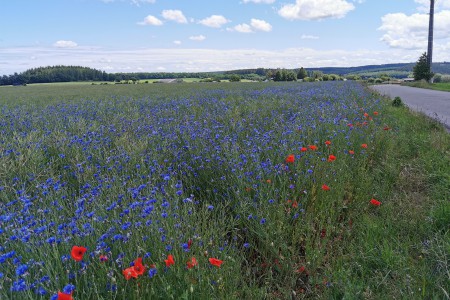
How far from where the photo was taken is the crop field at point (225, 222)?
184cm

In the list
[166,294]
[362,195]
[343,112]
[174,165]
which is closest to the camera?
[166,294]

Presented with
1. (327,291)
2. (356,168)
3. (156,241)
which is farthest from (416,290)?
(356,168)

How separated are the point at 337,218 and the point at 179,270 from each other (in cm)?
199

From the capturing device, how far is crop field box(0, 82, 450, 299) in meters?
1.84

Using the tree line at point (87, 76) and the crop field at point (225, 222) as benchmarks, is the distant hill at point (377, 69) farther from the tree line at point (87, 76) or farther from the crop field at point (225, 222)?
the crop field at point (225, 222)

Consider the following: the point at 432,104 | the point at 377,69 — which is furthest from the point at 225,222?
the point at 377,69

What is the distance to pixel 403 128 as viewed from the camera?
736cm

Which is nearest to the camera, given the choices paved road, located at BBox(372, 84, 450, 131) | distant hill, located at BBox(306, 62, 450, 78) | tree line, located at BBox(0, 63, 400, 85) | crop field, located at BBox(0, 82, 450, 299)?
crop field, located at BBox(0, 82, 450, 299)

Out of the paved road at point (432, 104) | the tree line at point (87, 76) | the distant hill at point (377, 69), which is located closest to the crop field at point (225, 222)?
the paved road at point (432, 104)

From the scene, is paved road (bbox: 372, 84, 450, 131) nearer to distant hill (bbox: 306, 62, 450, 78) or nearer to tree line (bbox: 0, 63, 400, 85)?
tree line (bbox: 0, 63, 400, 85)

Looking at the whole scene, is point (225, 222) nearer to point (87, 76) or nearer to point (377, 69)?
point (87, 76)

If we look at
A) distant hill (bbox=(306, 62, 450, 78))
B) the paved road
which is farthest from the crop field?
distant hill (bbox=(306, 62, 450, 78))

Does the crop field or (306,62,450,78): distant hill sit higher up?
(306,62,450,78): distant hill

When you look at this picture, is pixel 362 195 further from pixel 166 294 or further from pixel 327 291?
pixel 166 294
